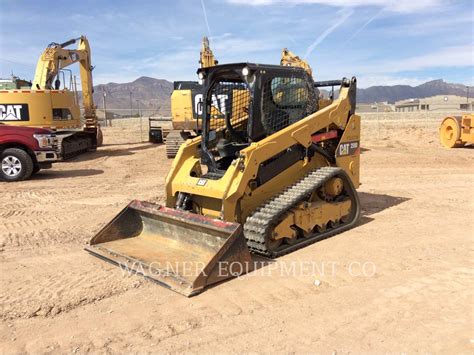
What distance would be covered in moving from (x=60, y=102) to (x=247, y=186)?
40.1 ft

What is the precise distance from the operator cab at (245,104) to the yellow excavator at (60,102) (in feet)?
33.5

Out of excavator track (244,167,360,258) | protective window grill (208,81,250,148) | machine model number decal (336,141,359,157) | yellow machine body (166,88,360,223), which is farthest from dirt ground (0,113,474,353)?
protective window grill (208,81,250,148)

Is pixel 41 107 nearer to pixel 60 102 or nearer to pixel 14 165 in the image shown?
pixel 60 102

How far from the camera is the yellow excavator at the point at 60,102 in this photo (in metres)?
15.0

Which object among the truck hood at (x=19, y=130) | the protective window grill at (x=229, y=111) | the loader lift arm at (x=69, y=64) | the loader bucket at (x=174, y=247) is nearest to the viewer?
the loader bucket at (x=174, y=247)

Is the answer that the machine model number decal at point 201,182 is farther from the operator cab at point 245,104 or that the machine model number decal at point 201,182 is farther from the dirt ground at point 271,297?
the dirt ground at point 271,297

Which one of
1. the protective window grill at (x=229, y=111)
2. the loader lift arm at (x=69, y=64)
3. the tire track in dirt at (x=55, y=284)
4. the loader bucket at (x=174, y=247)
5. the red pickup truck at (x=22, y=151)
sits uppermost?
the loader lift arm at (x=69, y=64)

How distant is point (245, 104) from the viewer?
6.50 m

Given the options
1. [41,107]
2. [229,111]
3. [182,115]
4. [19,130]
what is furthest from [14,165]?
[229,111]

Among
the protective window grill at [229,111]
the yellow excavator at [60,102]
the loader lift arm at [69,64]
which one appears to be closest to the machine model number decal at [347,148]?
the protective window grill at [229,111]

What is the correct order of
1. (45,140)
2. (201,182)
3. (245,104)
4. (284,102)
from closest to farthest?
(201,182) < (284,102) < (245,104) < (45,140)

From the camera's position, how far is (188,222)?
201 inches

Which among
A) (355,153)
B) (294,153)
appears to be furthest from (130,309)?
(355,153)

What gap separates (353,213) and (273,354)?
374cm
